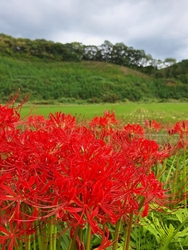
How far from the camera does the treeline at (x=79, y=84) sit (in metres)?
39.6

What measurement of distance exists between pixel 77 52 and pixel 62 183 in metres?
61.2

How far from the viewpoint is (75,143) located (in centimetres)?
78

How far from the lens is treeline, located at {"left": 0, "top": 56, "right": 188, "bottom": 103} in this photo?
39594mm

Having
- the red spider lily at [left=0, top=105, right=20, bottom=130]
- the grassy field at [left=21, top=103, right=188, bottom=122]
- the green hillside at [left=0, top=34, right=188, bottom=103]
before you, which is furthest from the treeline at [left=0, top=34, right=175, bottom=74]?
the red spider lily at [left=0, top=105, right=20, bottom=130]

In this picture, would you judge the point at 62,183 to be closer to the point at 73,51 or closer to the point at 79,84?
the point at 79,84

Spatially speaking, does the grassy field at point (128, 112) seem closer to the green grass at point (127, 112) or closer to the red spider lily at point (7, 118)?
the green grass at point (127, 112)

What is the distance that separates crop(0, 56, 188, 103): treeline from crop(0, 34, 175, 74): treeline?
10.1 ft

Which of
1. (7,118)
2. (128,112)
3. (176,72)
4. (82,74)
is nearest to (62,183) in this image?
(7,118)

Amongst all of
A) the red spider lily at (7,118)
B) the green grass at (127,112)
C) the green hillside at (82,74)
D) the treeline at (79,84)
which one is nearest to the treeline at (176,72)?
the green hillside at (82,74)

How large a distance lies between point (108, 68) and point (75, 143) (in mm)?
56067

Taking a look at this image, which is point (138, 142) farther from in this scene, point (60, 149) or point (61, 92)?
point (61, 92)

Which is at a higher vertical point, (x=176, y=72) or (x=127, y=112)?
(x=176, y=72)

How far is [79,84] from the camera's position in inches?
1740

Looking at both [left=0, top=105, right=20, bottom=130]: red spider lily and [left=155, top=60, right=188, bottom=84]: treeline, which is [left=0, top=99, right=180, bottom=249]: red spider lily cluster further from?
[left=155, top=60, right=188, bottom=84]: treeline
